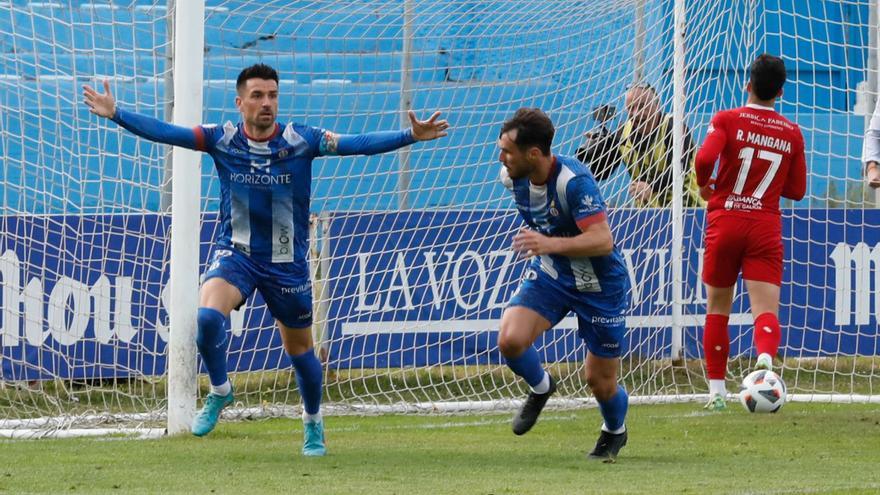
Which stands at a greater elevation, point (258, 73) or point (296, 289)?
point (258, 73)

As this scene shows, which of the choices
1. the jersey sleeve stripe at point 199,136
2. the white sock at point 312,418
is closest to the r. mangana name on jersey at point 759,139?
the white sock at point 312,418

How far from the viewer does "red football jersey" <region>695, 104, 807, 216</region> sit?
28.6 feet

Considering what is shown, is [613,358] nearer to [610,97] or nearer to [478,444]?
[478,444]

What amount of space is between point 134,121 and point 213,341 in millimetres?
1151

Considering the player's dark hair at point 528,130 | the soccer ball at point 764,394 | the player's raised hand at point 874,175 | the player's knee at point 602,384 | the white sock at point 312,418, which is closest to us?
the player's dark hair at point 528,130

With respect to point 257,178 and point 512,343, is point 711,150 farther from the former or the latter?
point 257,178

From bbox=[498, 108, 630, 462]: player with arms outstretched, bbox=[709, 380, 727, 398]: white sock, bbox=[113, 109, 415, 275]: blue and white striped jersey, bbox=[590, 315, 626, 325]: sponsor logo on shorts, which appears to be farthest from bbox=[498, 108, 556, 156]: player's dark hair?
bbox=[709, 380, 727, 398]: white sock

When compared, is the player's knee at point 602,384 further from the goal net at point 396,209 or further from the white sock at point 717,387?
the goal net at point 396,209

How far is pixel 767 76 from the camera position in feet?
28.2

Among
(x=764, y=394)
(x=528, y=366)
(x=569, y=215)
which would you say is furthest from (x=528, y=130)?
(x=764, y=394)

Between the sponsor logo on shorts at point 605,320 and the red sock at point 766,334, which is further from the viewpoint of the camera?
the red sock at point 766,334

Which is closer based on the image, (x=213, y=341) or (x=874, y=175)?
(x=213, y=341)

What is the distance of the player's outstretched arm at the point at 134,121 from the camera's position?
721cm

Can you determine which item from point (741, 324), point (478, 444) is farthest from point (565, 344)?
point (478, 444)
